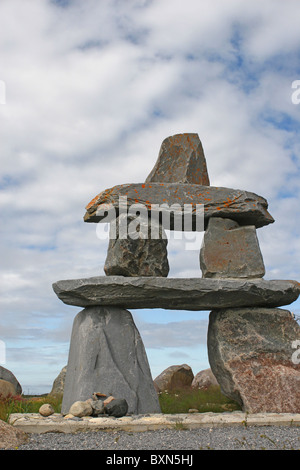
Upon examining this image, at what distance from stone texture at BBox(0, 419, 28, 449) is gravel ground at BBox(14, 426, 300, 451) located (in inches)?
3.8

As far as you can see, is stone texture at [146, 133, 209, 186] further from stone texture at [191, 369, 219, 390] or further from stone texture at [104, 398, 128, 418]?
stone texture at [191, 369, 219, 390]

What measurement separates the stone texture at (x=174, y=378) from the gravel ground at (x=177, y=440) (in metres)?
6.37

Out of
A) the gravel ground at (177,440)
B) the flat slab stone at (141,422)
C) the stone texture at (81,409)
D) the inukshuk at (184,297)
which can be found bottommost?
the gravel ground at (177,440)

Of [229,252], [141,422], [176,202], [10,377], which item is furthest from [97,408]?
[10,377]

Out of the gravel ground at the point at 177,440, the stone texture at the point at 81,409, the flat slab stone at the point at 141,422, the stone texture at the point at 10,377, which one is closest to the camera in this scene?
the gravel ground at the point at 177,440

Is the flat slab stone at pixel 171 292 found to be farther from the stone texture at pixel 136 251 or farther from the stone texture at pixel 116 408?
the stone texture at pixel 116 408

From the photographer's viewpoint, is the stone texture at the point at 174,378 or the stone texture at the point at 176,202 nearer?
the stone texture at the point at 176,202

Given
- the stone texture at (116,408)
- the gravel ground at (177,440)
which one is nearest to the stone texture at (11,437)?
the gravel ground at (177,440)

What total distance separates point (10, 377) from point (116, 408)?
6718 mm

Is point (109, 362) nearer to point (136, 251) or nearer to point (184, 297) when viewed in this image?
point (184, 297)

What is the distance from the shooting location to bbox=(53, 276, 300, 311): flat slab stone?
26.4 ft

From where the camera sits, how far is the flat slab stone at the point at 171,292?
26.4 ft

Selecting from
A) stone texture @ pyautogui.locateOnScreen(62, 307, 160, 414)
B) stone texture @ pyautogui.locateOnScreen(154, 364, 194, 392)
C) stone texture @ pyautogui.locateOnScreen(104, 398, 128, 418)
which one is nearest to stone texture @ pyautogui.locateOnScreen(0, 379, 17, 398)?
stone texture @ pyautogui.locateOnScreen(62, 307, 160, 414)

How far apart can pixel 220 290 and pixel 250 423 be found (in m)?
2.01
